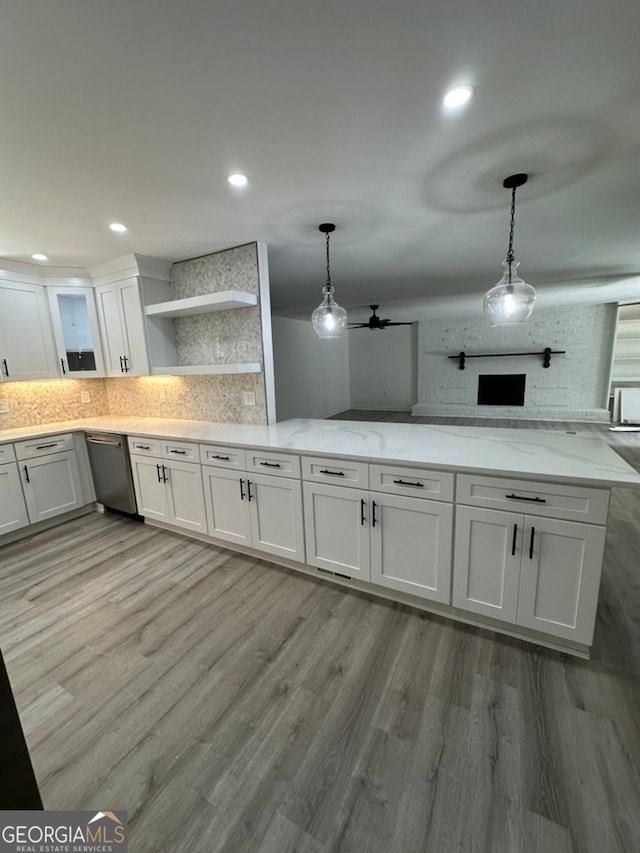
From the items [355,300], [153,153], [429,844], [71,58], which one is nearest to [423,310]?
[355,300]

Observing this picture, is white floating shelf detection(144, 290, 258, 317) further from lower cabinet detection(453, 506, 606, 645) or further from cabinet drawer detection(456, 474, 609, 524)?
lower cabinet detection(453, 506, 606, 645)

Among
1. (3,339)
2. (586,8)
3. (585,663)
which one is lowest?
(585,663)

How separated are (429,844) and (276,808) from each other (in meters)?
0.50

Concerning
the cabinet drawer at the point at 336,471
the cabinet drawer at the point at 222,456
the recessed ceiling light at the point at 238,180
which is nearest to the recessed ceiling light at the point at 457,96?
the recessed ceiling light at the point at 238,180

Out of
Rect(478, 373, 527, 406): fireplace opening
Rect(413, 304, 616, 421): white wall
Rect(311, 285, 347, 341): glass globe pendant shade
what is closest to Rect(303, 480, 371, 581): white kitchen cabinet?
Rect(311, 285, 347, 341): glass globe pendant shade

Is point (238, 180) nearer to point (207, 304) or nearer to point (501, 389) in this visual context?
point (207, 304)

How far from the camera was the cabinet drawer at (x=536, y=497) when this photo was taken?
5.18 ft

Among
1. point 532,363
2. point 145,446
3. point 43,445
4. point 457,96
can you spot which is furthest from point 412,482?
point 532,363

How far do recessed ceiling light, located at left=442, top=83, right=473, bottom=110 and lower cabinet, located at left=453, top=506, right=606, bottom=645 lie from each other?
5.87 feet

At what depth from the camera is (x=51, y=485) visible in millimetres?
3338

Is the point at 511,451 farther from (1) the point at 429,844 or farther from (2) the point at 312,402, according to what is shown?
(2) the point at 312,402

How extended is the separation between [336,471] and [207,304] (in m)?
1.71

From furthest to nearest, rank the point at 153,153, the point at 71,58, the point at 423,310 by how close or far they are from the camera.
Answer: the point at 423,310 < the point at 153,153 < the point at 71,58

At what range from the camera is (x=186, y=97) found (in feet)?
4.40
